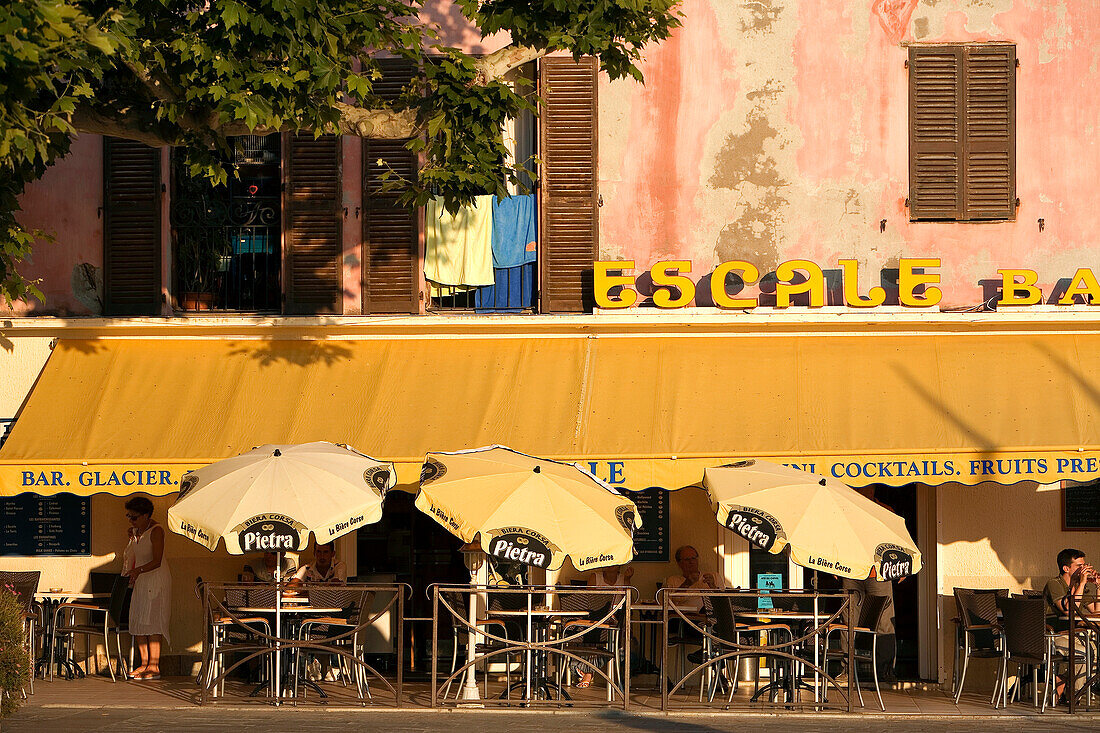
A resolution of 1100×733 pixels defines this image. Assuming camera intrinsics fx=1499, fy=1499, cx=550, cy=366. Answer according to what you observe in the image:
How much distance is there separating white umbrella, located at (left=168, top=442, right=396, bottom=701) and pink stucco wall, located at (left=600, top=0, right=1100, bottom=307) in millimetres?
4365

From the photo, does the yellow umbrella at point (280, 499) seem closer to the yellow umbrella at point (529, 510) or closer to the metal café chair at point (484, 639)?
the yellow umbrella at point (529, 510)

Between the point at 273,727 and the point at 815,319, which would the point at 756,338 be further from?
the point at 273,727

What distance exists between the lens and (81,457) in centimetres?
1434

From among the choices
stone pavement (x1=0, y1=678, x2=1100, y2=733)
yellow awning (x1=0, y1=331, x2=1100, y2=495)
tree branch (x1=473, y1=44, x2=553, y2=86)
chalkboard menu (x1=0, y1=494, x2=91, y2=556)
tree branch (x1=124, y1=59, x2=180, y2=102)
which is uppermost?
tree branch (x1=473, y1=44, x2=553, y2=86)

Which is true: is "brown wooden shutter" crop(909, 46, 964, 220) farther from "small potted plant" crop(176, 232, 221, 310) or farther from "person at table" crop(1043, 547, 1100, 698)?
"small potted plant" crop(176, 232, 221, 310)

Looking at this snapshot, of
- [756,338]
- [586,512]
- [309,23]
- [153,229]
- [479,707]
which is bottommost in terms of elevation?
[479,707]

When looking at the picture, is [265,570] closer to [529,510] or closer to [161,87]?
[529,510]

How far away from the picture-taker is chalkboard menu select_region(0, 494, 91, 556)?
52.2 ft

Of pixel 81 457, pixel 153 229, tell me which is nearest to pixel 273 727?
pixel 81 457

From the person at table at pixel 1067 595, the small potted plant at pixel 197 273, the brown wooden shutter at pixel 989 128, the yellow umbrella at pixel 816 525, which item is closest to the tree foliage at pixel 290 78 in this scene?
the yellow umbrella at pixel 816 525

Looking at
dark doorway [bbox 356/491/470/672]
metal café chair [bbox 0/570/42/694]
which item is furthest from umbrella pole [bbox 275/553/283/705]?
dark doorway [bbox 356/491/470/672]

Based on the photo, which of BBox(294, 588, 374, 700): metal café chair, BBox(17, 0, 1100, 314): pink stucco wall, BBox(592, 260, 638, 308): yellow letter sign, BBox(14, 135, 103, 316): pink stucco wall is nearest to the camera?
BBox(294, 588, 374, 700): metal café chair

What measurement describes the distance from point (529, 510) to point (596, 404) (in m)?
2.31

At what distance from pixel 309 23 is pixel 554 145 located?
4.94 m
